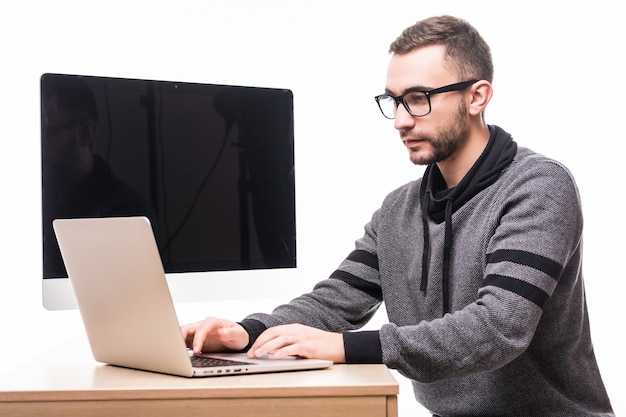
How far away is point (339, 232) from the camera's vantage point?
2.94 metres

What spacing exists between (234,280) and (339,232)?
1104 millimetres

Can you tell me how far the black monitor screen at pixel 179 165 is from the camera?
1.78 metres

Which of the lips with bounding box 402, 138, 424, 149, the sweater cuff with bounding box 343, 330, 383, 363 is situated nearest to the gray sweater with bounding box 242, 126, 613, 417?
the sweater cuff with bounding box 343, 330, 383, 363

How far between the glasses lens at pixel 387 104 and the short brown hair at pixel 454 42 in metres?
0.10

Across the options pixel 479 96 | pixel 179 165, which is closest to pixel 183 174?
pixel 179 165

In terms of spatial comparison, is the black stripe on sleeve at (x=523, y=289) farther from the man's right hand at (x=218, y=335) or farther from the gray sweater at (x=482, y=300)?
the man's right hand at (x=218, y=335)

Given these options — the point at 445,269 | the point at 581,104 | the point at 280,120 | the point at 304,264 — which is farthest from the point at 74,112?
the point at 581,104

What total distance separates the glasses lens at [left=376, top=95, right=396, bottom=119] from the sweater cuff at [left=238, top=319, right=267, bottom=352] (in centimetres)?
55

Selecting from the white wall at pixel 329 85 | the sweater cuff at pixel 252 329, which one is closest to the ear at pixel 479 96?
the sweater cuff at pixel 252 329

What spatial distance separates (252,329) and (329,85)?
1515mm

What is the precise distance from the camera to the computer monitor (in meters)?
1.77

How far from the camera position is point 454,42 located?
6.00 feet

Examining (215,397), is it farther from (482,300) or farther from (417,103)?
(417,103)

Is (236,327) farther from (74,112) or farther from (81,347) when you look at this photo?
(74,112)
